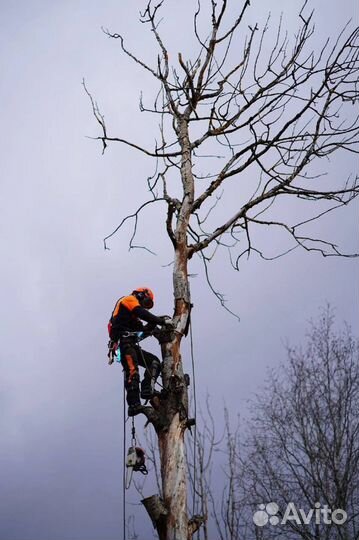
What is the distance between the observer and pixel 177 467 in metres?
3.63

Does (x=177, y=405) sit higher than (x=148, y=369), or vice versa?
(x=148, y=369)

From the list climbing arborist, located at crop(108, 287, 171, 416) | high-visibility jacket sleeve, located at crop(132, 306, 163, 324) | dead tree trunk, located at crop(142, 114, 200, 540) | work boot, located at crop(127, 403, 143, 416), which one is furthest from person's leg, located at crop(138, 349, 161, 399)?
dead tree trunk, located at crop(142, 114, 200, 540)

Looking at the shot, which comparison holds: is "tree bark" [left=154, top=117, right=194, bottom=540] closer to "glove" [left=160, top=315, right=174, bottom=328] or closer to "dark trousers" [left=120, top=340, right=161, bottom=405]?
"glove" [left=160, top=315, right=174, bottom=328]

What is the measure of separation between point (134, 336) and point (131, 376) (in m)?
0.38

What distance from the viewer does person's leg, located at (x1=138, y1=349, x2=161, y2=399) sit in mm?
4648

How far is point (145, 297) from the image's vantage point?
5.27 metres

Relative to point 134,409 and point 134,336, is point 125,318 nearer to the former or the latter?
point 134,336

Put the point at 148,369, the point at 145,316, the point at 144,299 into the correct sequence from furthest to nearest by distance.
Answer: the point at 144,299 < the point at 148,369 < the point at 145,316

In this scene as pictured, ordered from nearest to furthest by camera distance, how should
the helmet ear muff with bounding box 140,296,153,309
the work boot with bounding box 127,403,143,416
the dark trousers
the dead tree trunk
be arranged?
the dead tree trunk → the work boot with bounding box 127,403,143,416 → the dark trousers → the helmet ear muff with bounding box 140,296,153,309

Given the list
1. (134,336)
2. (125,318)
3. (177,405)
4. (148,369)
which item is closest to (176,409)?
(177,405)

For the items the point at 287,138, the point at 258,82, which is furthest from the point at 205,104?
the point at 287,138

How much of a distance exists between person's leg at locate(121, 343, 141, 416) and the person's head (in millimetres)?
492

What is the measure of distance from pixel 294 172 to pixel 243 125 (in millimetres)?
715

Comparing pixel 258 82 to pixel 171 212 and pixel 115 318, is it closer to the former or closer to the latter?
pixel 171 212
